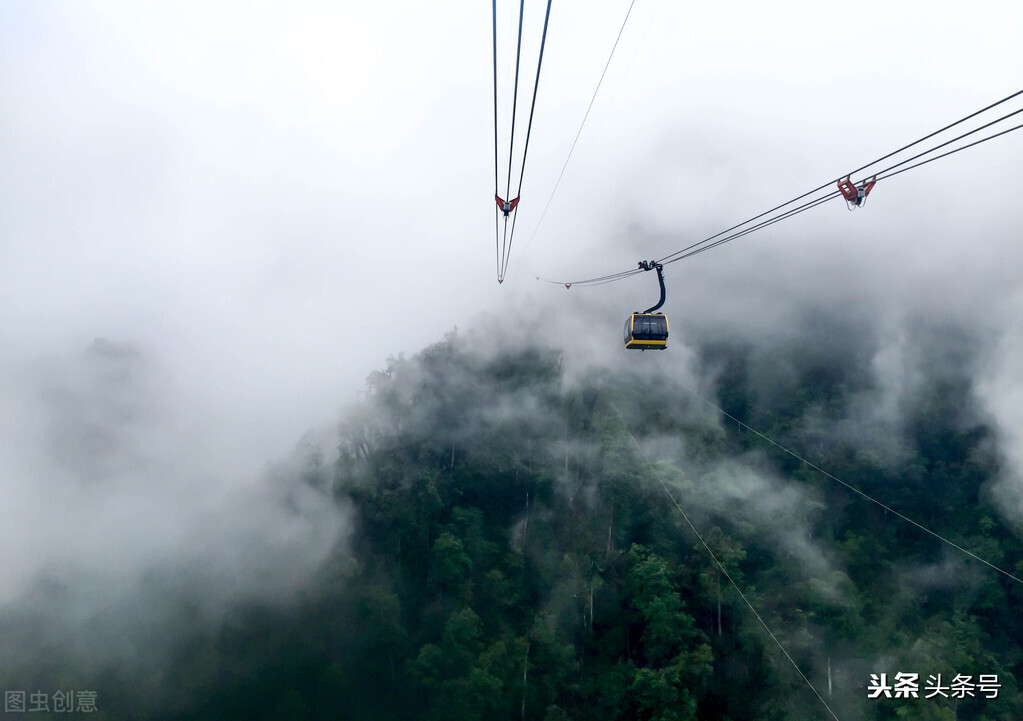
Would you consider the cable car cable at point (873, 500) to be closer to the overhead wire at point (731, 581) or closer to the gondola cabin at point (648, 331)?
→ the overhead wire at point (731, 581)

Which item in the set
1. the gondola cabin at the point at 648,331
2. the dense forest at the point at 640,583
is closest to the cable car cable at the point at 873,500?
the dense forest at the point at 640,583

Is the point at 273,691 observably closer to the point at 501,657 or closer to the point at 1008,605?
the point at 501,657

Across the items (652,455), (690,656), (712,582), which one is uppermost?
(652,455)

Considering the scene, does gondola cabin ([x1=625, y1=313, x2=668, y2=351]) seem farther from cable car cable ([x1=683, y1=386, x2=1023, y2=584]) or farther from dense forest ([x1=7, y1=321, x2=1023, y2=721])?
cable car cable ([x1=683, y1=386, x2=1023, y2=584])

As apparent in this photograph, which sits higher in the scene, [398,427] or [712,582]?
[398,427]

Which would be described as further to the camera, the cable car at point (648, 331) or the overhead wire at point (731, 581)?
the overhead wire at point (731, 581)

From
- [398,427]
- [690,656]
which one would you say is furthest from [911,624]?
[398,427]

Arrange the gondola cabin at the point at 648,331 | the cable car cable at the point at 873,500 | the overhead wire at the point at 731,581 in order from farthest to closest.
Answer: the cable car cable at the point at 873,500, the overhead wire at the point at 731,581, the gondola cabin at the point at 648,331
